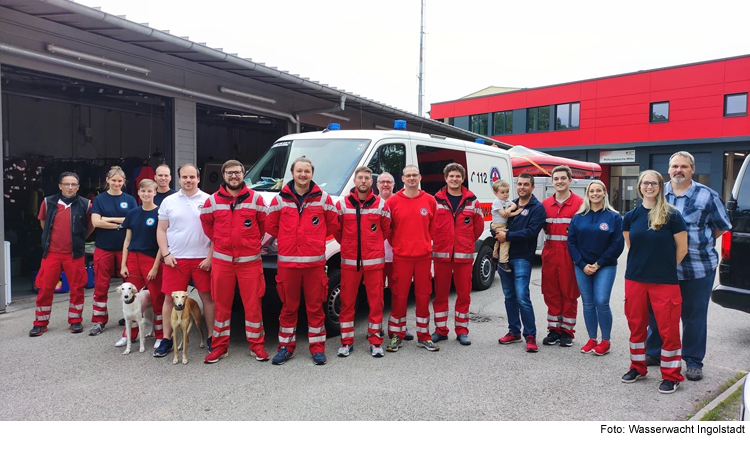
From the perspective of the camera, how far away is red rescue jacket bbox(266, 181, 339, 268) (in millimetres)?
4758

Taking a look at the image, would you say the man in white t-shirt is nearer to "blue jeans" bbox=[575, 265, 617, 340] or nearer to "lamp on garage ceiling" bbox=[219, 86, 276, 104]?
"blue jeans" bbox=[575, 265, 617, 340]

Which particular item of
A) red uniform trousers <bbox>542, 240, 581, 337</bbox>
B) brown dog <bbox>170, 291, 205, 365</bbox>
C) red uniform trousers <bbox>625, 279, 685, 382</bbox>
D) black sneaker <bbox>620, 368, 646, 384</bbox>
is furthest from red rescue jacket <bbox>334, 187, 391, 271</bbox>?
black sneaker <bbox>620, 368, 646, 384</bbox>

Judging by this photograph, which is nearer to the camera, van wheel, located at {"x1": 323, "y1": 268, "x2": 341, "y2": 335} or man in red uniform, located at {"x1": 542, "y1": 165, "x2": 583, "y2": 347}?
man in red uniform, located at {"x1": 542, "y1": 165, "x2": 583, "y2": 347}

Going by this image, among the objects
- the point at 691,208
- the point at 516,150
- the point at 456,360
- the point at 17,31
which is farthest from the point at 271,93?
the point at 691,208

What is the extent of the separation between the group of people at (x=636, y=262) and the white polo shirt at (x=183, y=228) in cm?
313

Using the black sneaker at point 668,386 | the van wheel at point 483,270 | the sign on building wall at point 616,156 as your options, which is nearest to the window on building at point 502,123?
the sign on building wall at point 616,156

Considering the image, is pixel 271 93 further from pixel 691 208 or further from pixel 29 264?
pixel 691 208

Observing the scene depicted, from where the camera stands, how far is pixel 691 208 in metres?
4.54

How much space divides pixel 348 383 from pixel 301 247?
1.30 metres

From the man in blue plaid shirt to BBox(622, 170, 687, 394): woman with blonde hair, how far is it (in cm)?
28

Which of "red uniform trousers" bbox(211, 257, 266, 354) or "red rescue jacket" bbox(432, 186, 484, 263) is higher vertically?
"red rescue jacket" bbox(432, 186, 484, 263)

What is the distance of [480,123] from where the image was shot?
36.8 meters

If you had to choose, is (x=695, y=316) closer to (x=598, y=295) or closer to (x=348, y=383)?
(x=598, y=295)

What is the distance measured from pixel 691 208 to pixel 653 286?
85cm
